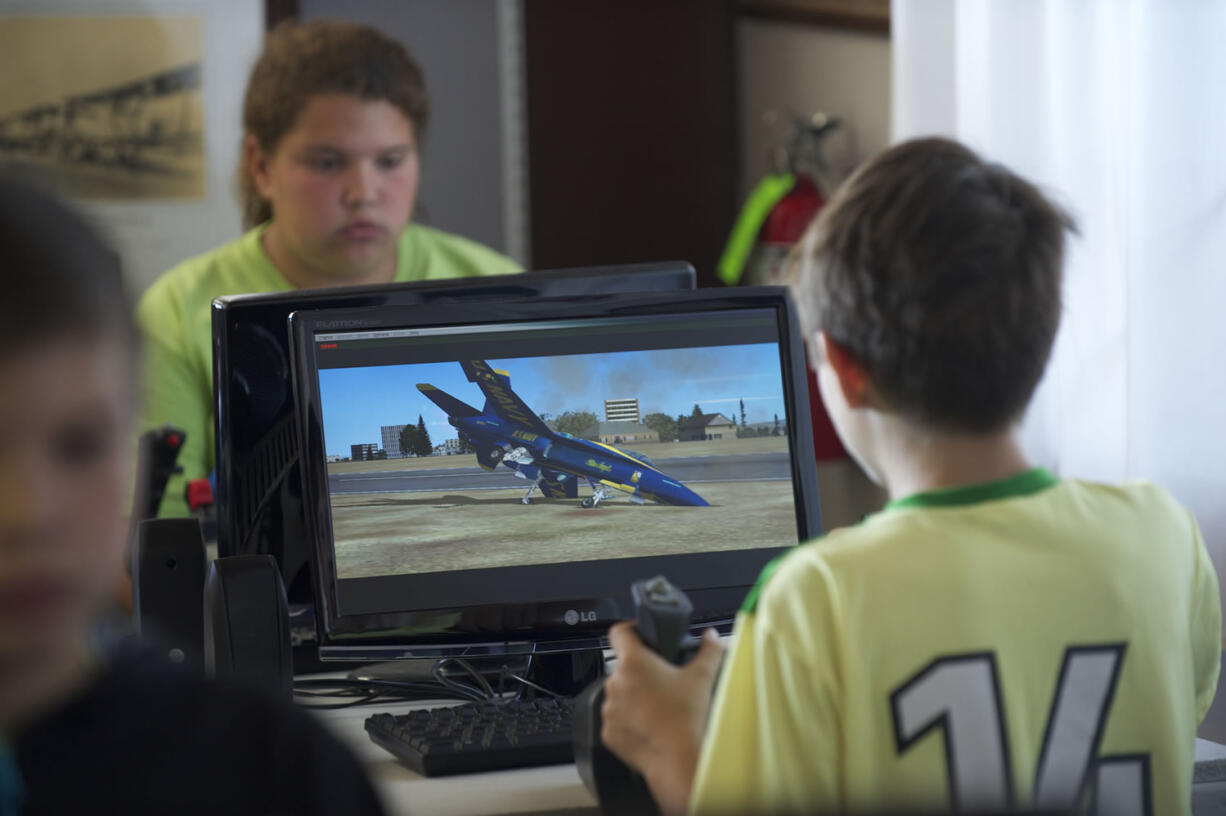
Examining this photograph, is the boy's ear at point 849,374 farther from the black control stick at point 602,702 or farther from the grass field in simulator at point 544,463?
the grass field in simulator at point 544,463

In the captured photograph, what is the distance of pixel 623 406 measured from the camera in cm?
125

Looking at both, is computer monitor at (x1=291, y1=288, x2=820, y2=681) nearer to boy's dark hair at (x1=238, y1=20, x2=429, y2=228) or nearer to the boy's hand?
the boy's hand

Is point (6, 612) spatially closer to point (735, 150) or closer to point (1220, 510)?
point (1220, 510)

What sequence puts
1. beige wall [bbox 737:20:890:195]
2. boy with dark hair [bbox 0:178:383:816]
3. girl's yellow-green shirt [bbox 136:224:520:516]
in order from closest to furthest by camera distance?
boy with dark hair [bbox 0:178:383:816] < girl's yellow-green shirt [bbox 136:224:520:516] < beige wall [bbox 737:20:890:195]

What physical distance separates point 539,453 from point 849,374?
413 mm

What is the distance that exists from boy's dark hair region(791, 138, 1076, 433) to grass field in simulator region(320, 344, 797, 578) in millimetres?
381

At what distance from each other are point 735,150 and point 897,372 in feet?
9.07

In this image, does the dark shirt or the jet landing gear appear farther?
the jet landing gear

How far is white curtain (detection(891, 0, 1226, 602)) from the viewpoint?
168cm

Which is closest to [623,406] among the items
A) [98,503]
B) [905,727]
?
[905,727]

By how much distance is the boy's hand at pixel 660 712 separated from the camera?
902 millimetres

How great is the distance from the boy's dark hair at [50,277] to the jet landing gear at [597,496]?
2.38 ft

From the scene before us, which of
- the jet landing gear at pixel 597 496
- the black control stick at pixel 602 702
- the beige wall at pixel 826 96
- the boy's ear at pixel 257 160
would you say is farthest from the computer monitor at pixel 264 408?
the beige wall at pixel 826 96

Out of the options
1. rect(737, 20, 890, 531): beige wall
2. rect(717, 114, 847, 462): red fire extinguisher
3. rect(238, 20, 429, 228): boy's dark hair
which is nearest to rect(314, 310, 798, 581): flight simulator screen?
rect(238, 20, 429, 228): boy's dark hair
